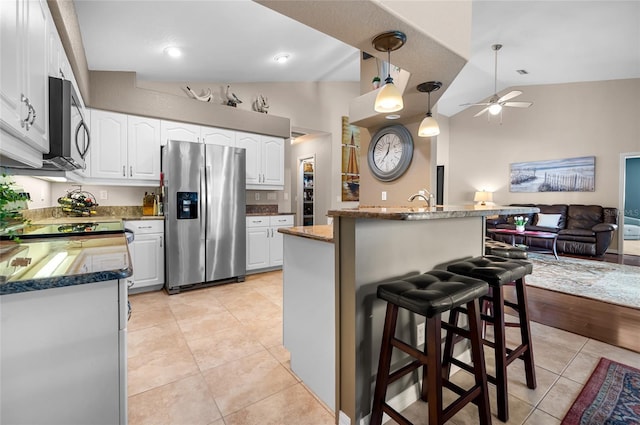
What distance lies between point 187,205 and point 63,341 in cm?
272

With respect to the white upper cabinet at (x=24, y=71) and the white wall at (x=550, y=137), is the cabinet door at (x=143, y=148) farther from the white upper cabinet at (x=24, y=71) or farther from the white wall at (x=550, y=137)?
the white wall at (x=550, y=137)

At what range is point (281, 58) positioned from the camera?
393 cm

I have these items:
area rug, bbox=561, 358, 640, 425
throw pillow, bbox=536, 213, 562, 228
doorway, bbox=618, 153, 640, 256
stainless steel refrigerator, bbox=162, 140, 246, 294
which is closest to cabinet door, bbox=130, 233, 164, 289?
stainless steel refrigerator, bbox=162, 140, 246, 294

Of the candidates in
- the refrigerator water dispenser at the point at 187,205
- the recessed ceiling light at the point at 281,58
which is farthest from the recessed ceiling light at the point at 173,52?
the refrigerator water dispenser at the point at 187,205

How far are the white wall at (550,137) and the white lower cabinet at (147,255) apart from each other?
7313mm

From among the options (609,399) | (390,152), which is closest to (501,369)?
(609,399)

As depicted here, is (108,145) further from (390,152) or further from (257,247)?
(390,152)

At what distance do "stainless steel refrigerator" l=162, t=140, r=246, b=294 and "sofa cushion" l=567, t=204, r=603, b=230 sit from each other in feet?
21.3

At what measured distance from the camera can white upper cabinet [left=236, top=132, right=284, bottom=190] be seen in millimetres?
4422

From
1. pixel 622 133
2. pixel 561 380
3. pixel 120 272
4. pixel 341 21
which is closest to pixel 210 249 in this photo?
pixel 120 272

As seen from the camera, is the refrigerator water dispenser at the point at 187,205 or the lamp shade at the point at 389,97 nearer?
the lamp shade at the point at 389,97

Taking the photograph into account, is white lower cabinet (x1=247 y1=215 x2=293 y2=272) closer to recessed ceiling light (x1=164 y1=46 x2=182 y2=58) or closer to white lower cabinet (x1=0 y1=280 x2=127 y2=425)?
recessed ceiling light (x1=164 y1=46 x2=182 y2=58)

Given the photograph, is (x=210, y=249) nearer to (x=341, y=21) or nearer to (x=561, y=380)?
(x=341, y=21)

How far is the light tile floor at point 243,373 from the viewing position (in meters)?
1.60
